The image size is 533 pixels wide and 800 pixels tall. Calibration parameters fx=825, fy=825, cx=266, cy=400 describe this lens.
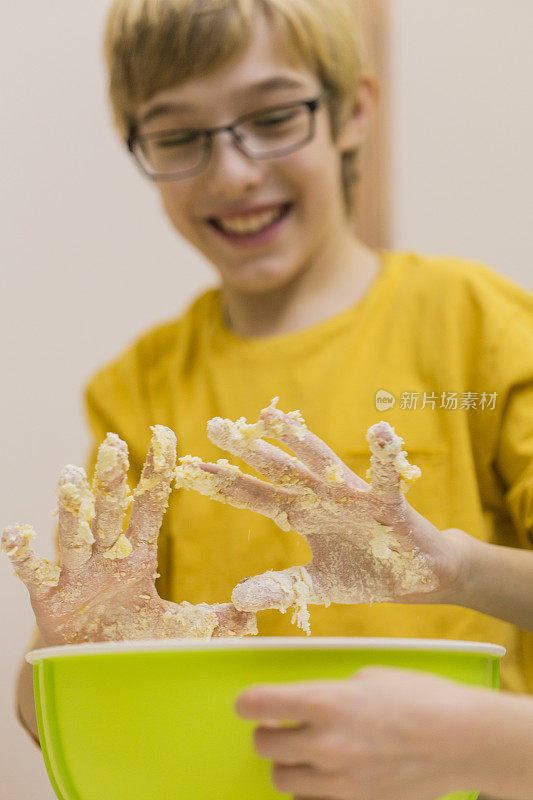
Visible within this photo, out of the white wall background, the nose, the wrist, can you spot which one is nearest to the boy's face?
the nose

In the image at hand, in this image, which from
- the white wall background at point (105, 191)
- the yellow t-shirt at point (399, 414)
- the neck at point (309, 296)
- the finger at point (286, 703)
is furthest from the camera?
the white wall background at point (105, 191)

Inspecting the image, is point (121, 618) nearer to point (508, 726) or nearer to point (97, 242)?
point (508, 726)

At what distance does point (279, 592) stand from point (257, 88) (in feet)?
1.19

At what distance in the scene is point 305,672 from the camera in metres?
0.32

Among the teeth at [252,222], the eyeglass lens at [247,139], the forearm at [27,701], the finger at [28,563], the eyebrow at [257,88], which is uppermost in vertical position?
Result: the eyebrow at [257,88]

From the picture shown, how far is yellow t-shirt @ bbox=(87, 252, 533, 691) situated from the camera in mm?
500

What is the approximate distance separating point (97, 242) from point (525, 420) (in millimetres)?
473

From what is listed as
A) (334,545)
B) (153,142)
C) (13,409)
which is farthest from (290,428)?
(13,409)

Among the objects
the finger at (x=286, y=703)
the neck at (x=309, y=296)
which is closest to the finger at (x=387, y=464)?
the finger at (x=286, y=703)

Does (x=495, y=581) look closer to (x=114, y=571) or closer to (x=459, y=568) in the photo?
(x=459, y=568)

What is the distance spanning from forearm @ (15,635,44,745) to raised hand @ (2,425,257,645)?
13 cm

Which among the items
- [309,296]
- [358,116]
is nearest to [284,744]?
[309,296]

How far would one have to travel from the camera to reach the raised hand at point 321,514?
38 cm

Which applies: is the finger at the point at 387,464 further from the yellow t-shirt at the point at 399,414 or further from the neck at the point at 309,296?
the neck at the point at 309,296
